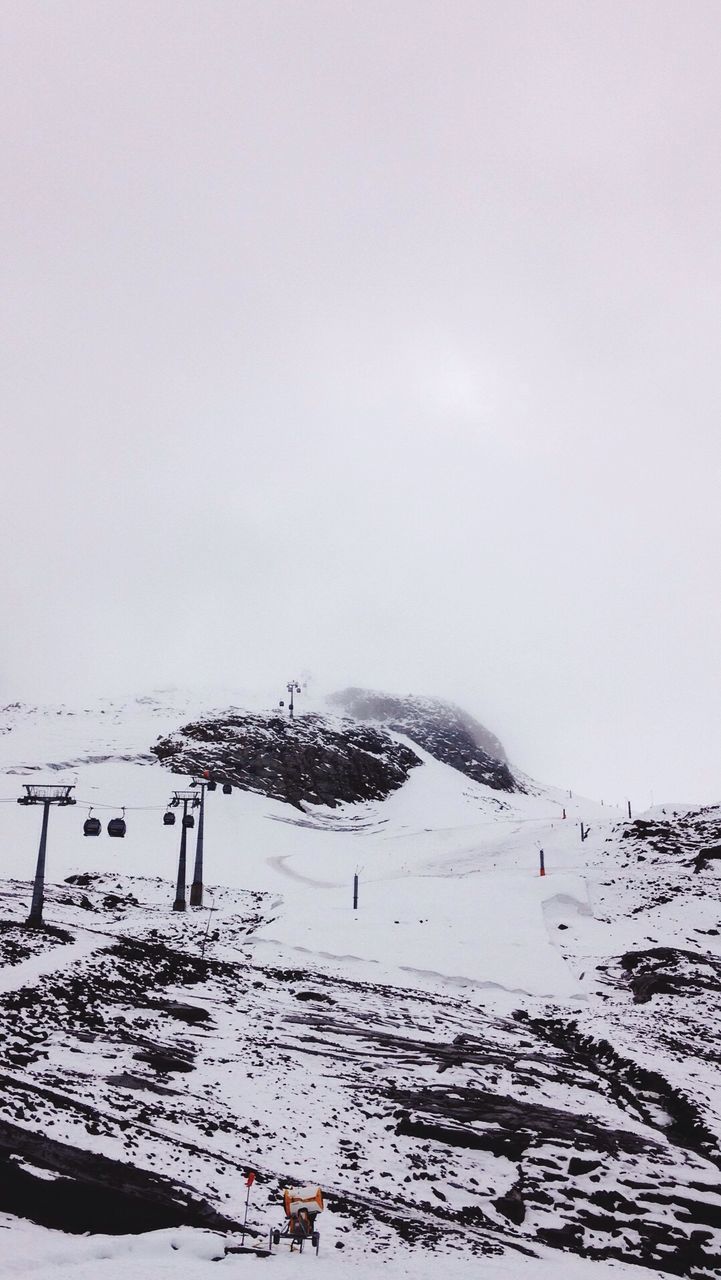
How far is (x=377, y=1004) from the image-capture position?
74.4 feet

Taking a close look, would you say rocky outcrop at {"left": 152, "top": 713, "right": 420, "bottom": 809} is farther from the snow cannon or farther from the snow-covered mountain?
the snow cannon

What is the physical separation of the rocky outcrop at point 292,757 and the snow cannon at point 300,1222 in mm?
73415

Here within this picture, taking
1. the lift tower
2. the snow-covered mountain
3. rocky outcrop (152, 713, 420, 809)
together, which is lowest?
the snow-covered mountain

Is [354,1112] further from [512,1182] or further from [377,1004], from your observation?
[377,1004]

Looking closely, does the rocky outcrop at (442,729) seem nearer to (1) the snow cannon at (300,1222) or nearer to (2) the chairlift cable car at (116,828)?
(2) the chairlift cable car at (116,828)

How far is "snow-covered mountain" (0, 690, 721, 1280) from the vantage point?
9625 mm

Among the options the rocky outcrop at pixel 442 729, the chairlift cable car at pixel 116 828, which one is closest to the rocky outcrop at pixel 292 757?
the rocky outcrop at pixel 442 729

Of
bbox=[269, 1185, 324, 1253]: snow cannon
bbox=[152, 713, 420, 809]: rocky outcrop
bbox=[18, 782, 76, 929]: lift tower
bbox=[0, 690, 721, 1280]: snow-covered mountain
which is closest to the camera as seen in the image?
bbox=[269, 1185, 324, 1253]: snow cannon

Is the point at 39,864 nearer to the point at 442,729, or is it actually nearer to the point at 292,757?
the point at 292,757

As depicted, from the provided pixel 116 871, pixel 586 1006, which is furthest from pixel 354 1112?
pixel 116 871

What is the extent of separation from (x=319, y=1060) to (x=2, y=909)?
17.8 metres

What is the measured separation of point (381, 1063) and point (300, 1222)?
29.1ft

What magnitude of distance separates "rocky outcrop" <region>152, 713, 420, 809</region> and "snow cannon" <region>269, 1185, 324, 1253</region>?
73415mm

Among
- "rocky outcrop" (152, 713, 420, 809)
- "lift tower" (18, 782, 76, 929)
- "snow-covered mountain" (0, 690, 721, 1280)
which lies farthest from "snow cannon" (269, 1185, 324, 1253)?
"rocky outcrop" (152, 713, 420, 809)
